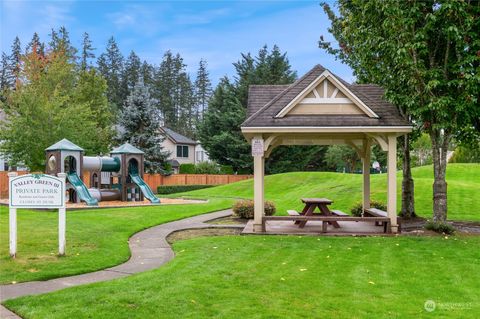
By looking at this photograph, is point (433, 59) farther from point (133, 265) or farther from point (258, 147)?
point (133, 265)

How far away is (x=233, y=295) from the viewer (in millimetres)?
5996

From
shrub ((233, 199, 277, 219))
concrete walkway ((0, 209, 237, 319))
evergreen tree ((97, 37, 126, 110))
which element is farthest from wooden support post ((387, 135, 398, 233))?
evergreen tree ((97, 37, 126, 110))

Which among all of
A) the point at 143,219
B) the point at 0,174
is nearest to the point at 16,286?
the point at 143,219

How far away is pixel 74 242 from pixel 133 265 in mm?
2734

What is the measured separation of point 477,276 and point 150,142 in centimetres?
3466

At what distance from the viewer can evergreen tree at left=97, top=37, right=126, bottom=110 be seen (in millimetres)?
70500

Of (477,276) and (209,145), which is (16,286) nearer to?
(477,276)

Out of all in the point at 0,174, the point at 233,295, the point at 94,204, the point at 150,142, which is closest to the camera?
the point at 233,295

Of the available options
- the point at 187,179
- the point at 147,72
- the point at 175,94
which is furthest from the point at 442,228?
the point at 147,72

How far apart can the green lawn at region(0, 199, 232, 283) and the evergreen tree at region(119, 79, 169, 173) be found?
22.8 meters

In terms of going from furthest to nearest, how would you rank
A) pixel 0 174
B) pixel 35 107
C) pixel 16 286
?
pixel 0 174, pixel 35 107, pixel 16 286

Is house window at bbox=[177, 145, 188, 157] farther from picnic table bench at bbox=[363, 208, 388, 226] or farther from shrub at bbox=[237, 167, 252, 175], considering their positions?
picnic table bench at bbox=[363, 208, 388, 226]

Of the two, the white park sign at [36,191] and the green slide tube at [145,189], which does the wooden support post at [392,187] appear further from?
the green slide tube at [145,189]

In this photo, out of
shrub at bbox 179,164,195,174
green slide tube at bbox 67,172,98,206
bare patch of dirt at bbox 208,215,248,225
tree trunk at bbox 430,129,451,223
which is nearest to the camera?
tree trunk at bbox 430,129,451,223
